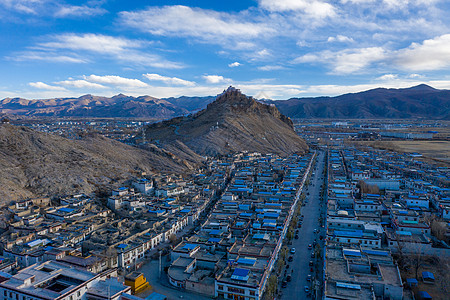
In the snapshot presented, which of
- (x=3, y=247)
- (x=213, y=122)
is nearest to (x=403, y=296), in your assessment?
(x=3, y=247)

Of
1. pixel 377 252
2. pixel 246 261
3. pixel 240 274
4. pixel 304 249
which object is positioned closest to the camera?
pixel 240 274

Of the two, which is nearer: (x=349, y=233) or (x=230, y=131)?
(x=349, y=233)

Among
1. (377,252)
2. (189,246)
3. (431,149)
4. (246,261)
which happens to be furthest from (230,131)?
(246,261)

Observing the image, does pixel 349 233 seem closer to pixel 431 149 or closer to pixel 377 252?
pixel 377 252

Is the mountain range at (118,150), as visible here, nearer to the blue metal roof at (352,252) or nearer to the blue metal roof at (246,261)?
the blue metal roof at (246,261)

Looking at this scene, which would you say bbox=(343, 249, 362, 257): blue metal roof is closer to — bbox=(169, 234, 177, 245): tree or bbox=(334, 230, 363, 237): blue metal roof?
bbox=(334, 230, 363, 237): blue metal roof

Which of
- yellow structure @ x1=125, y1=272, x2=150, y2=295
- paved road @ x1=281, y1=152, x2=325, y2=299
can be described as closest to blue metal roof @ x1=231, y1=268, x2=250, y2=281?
paved road @ x1=281, y1=152, x2=325, y2=299
